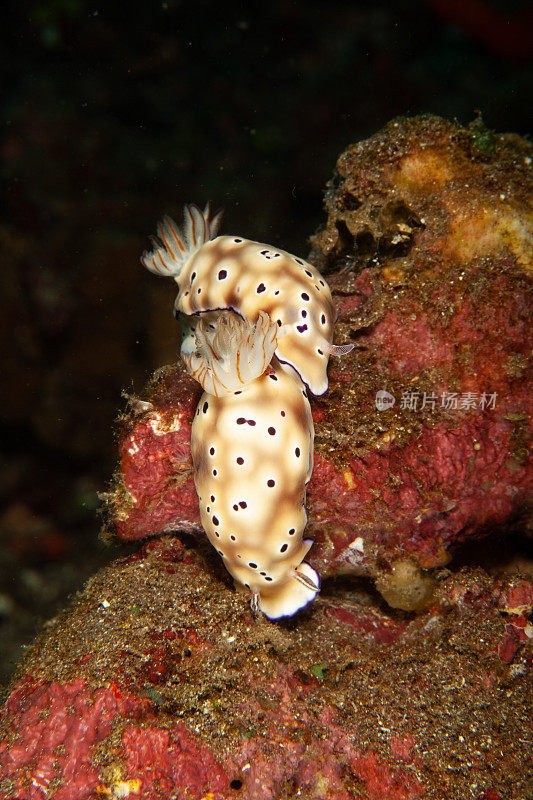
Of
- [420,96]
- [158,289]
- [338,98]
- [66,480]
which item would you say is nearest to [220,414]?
[158,289]

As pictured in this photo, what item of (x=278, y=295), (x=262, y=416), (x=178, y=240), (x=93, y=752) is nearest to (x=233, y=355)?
(x=262, y=416)

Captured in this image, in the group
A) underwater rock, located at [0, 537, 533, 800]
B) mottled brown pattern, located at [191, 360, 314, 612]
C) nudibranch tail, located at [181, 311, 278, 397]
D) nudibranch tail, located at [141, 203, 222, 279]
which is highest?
nudibranch tail, located at [141, 203, 222, 279]
